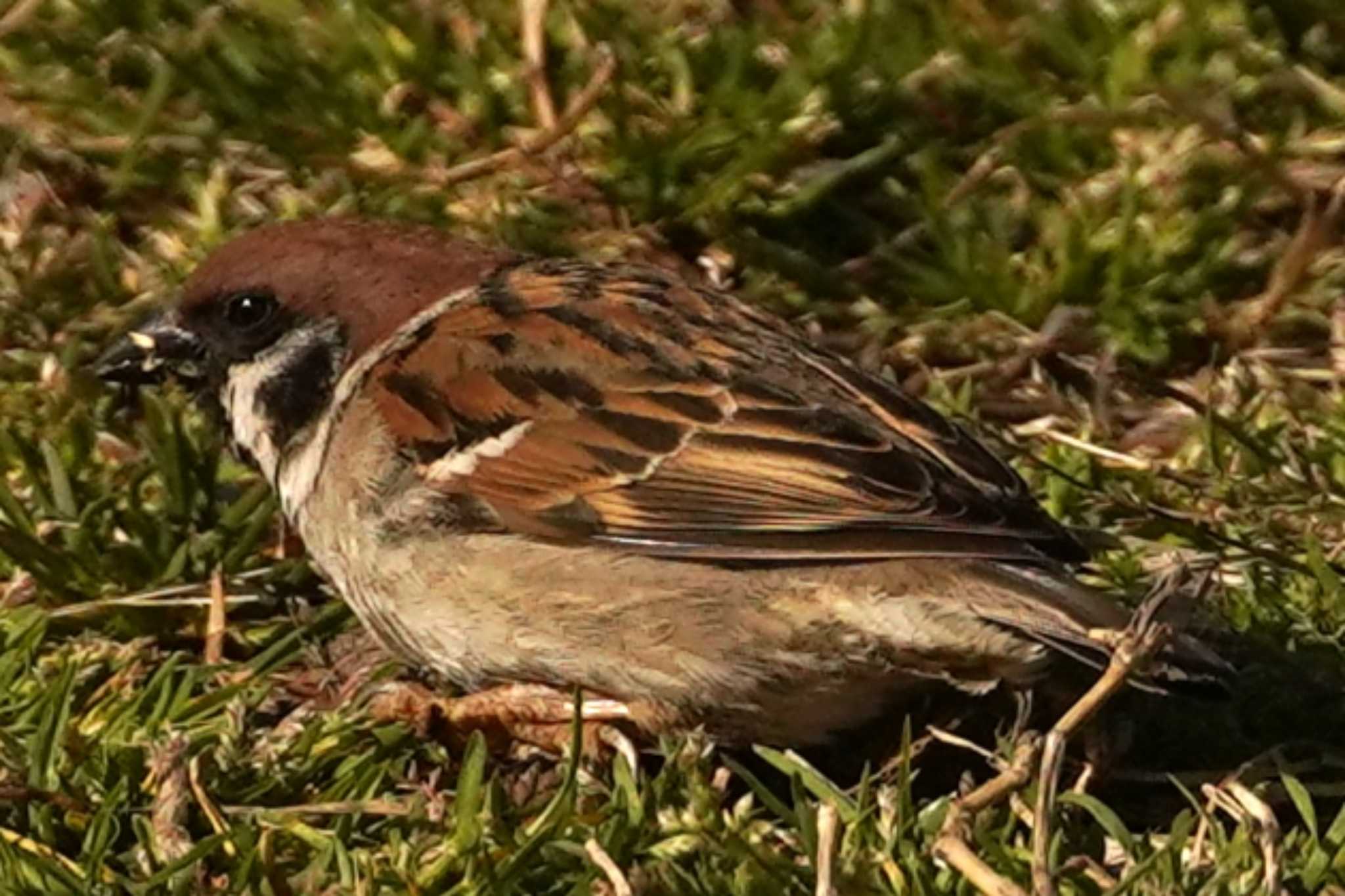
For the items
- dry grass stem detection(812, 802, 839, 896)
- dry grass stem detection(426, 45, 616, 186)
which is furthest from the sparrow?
dry grass stem detection(426, 45, 616, 186)

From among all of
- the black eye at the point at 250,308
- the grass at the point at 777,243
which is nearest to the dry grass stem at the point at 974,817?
the grass at the point at 777,243

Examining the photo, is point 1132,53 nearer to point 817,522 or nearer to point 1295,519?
point 1295,519

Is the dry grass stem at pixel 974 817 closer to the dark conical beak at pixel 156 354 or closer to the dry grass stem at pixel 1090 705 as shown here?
the dry grass stem at pixel 1090 705

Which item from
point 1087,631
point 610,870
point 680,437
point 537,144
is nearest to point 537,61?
point 537,144

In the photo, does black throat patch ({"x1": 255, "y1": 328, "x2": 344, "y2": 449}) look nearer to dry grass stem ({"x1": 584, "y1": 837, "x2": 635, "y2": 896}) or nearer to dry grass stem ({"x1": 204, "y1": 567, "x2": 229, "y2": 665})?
dry grass stem ({"x1": 204, "y1": 567, "x2": 229, "y2": 665})

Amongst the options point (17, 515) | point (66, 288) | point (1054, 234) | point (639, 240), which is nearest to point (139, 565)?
point (17, 515)

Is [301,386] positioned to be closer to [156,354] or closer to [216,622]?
[156,354]

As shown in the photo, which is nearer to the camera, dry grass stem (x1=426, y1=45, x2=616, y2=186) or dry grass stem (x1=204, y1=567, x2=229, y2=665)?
dry grass stem (x1=204, y1=567, x2=229, y2=665)
